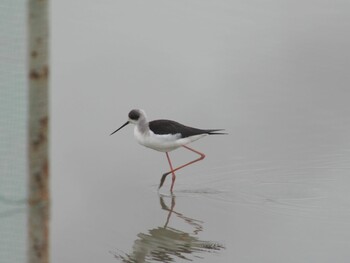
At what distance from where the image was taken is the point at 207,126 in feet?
25.9

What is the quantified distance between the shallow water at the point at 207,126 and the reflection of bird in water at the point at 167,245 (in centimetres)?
1

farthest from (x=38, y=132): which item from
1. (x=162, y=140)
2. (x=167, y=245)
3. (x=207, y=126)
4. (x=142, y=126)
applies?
(x=207, y=126)

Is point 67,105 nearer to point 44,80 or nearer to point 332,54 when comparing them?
point 332,54

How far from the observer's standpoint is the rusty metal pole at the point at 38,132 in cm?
319

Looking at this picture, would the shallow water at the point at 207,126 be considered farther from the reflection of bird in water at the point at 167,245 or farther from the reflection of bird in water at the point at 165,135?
the reflection of bird in water at the point at 165,135

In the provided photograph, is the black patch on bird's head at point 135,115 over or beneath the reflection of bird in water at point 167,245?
over

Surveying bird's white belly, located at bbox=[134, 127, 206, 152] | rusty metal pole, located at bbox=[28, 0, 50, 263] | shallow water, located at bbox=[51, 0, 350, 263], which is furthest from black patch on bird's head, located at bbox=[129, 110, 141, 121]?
rusty metal pole, located at bbox=[28, 0, 50, 263]

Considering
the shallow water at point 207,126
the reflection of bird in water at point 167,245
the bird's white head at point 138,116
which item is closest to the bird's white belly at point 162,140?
the bird's white head at point 138,116

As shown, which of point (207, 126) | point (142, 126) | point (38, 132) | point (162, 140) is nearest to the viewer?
point (38, 132)

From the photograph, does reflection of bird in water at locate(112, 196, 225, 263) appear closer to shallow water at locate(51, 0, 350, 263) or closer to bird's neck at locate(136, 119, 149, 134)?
shallow water at locate(51, 0, 350, 263)

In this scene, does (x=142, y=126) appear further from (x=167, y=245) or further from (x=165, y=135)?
(x=167, y=245)

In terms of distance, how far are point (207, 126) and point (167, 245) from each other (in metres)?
2.23

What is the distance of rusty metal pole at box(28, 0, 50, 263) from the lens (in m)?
3.19

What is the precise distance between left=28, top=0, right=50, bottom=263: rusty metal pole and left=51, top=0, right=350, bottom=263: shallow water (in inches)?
83.6
